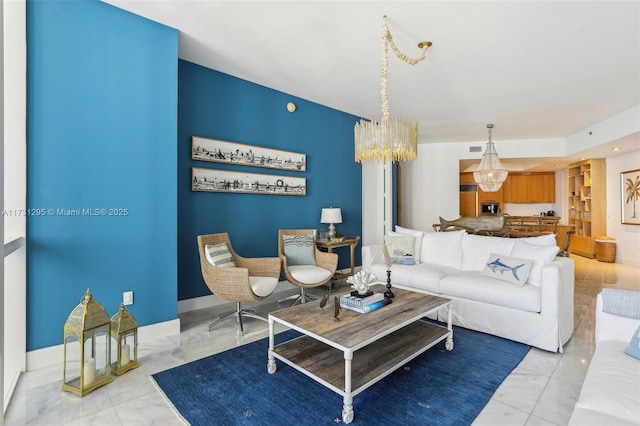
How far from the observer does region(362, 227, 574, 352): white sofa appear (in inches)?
106

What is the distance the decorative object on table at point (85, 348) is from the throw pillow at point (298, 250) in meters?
2.10

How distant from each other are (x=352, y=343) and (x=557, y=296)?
1977 mm

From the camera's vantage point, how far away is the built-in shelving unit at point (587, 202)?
7477 millimetres

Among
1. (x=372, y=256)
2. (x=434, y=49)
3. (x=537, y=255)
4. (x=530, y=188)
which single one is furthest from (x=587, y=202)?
(x=434, y=49)

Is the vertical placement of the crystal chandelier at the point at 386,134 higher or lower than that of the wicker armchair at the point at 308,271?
higher

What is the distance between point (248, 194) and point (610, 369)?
367 cm

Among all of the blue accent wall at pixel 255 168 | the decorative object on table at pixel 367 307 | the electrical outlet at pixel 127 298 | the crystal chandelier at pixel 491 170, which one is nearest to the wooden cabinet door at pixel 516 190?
the crystal chandelier at pixel 491 170

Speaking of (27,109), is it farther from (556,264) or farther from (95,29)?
(556,264)

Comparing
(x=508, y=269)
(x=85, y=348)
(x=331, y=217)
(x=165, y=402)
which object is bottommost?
(x=165, y=402)

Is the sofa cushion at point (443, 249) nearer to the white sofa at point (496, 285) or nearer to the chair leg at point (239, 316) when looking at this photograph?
the white sofa at point (496, 285)

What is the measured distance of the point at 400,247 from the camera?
4.03 m

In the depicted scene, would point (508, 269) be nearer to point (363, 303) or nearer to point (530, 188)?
point (363, 303)

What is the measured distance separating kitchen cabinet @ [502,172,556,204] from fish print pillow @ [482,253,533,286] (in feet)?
25.9

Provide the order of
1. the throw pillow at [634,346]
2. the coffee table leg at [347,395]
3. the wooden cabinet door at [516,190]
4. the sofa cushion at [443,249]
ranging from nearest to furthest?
the throw pillow at [634,346]
the coffee table leg at [347,395]
the sofa cushion at [443,249]
the wooden cabinet door at [516,190]
